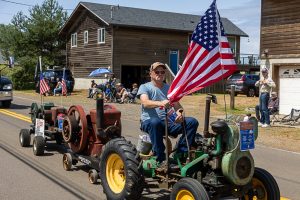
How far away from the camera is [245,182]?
4.95m

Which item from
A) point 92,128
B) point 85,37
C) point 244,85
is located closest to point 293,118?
point 92,128

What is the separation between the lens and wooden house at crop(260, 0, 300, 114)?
20.2 m

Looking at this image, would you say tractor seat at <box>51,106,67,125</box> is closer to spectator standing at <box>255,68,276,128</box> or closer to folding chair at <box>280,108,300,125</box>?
spectator standing at <box>255,68,276,128</box>

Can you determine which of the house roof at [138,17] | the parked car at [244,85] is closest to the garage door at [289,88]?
the parked car at [244,85]

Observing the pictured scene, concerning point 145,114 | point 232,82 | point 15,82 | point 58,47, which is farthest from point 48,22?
point 145,114

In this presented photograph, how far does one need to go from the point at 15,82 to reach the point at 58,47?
714cm

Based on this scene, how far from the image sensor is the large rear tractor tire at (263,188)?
5191 mm

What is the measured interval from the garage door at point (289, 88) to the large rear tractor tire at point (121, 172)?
15464mm

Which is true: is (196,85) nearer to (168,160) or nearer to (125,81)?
(168,160)

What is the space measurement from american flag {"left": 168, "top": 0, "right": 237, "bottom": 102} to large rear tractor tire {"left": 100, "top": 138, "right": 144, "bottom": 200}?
0.93 m

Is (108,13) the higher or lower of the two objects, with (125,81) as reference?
higher

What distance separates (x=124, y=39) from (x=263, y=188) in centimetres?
3345

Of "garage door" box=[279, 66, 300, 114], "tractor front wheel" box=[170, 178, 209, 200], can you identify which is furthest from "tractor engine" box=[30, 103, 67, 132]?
"garage door" box=[279, 66, 300, 114]

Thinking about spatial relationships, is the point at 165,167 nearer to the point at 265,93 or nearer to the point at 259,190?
the point at 259,190
